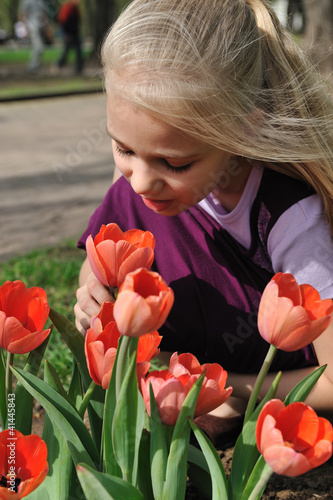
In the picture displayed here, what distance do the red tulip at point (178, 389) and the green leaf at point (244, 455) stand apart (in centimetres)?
8

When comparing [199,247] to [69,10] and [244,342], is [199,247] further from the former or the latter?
[69,10]

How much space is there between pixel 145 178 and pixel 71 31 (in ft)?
49.1

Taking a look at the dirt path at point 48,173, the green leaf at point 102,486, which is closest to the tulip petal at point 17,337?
the green leaf at point 102,486

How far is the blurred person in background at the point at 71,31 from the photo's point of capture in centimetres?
1483

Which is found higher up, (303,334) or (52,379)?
(303,334)

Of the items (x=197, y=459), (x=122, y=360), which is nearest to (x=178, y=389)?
(x=122, y=360)

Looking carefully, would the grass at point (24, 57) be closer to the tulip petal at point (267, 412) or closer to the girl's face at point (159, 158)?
the girl's face at point (159, 158)

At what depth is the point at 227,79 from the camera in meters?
1.38

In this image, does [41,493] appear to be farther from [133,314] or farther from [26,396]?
[133,314]

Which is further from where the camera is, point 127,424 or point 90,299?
point 90,299

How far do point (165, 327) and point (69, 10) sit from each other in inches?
601

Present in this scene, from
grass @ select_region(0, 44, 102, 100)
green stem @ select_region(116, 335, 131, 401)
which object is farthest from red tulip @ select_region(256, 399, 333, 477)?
grass @ select_region(0, 44, 102, 100)

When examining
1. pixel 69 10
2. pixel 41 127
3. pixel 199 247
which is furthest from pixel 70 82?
pixel 199 247

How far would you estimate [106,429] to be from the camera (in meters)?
1.05
